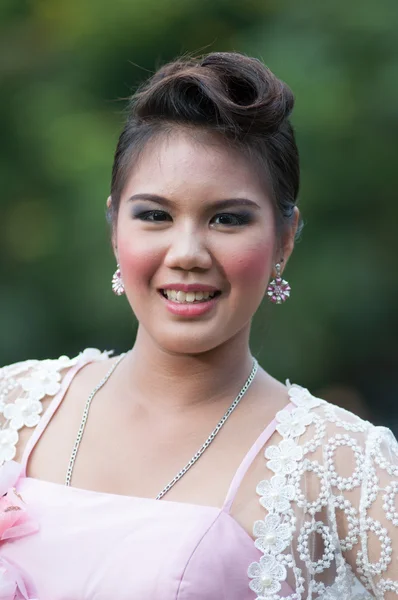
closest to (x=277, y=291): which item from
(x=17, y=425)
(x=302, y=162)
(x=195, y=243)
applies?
(x=195, y=243)

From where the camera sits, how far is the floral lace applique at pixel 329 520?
262cm

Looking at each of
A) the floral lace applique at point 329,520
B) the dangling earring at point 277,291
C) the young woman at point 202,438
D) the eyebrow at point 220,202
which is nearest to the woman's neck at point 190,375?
the young woman at point 202,438

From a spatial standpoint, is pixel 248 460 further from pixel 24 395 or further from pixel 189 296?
pixel 24 395

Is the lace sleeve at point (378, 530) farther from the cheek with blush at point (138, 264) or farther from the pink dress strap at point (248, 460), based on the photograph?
the cheek with blush at point (138, 264)

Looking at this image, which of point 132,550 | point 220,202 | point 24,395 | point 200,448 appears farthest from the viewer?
point 24,395

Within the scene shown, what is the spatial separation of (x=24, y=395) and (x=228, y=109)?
0.98 metres

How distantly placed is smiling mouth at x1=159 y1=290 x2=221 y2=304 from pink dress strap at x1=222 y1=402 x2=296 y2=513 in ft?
1.22

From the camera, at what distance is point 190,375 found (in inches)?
114

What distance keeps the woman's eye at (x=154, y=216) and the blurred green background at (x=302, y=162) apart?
264cm

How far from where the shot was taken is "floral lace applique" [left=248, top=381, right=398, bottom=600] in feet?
8.58

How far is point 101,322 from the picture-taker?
5629mm

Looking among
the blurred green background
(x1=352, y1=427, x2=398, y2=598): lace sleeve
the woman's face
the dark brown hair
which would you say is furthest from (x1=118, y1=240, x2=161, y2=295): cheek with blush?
the blurred green background

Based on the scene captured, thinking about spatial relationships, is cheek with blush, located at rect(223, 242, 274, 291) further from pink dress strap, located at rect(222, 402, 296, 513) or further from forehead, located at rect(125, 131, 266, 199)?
pink dress strap, located at rect(222, 402, 296, 513)

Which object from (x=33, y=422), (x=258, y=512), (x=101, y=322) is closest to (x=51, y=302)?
(x=101, y=322)
